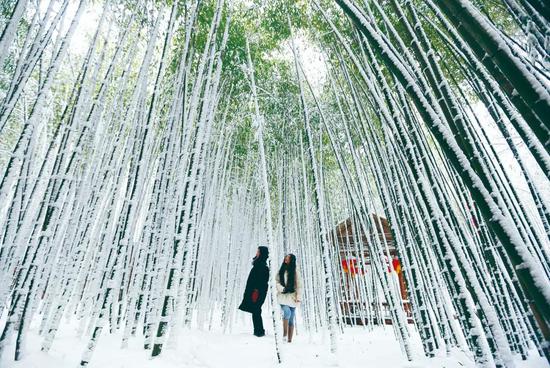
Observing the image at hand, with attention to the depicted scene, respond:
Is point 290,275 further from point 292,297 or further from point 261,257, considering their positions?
point 261,257

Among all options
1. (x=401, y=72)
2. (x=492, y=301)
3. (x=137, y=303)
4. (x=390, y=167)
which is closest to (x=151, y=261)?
(x=137, y=303)

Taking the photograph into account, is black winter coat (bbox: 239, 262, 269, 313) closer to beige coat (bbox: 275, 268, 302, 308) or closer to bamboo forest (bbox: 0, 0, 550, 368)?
bamboo forest (bbox: 0, 0, 550, 368)

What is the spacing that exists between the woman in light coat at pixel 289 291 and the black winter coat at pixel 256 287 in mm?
265

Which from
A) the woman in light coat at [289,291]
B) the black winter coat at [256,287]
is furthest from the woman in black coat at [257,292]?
the woman in light coat at [289,291]

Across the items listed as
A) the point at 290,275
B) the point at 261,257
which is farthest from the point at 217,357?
the point at 261,257

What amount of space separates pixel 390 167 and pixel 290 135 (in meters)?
3.07

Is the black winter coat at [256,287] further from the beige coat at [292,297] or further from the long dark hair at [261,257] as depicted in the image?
the beige coat at [292,297]

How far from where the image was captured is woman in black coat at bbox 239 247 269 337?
13.6 feet

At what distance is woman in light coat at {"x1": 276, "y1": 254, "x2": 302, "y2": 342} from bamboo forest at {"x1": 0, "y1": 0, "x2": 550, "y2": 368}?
25 millimetres

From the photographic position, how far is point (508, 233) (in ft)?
2.65

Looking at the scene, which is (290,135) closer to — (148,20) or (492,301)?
(148,20)

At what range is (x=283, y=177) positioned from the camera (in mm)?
5613

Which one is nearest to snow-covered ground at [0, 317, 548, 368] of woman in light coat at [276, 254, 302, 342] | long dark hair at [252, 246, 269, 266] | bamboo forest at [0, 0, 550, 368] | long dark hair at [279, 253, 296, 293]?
bamboo forest at [0, 0, 550, 368]

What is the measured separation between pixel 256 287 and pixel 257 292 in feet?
0.23
